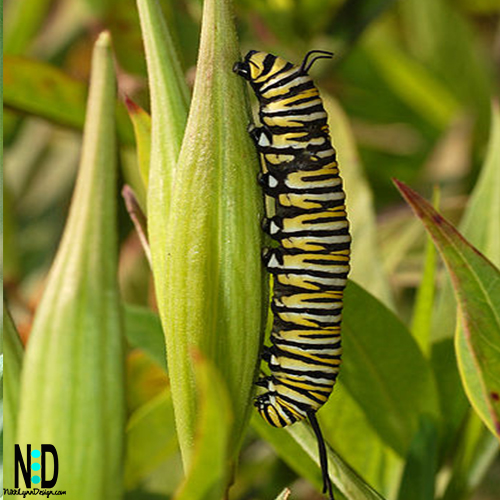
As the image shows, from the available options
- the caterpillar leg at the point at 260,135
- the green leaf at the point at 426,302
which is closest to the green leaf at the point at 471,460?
the green leaf at the point at 426,302

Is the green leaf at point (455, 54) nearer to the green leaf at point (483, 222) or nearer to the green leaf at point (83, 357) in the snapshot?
the green leaf at point (483, 222)

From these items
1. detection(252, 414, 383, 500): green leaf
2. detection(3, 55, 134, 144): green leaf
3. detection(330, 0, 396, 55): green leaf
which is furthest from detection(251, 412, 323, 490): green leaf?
detection(330, 0, 396, 55): green leaf

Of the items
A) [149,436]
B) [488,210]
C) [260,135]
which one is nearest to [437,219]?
[260,135]

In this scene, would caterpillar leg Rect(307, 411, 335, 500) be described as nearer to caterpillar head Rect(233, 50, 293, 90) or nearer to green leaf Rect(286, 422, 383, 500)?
green leaf Rect(286, 422, 383, 500)

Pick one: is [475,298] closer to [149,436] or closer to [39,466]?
[39,466]

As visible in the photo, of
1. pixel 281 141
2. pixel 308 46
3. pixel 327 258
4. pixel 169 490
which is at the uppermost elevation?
pixel 308 46

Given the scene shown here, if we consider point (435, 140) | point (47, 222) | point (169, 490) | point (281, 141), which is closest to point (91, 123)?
point (281, 141)

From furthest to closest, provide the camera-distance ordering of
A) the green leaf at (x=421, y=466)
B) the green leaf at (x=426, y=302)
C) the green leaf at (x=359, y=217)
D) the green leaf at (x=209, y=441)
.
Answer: the green leaf at (x=359, y=217), the green leaf at (x=426, y=302), the green leaf at (x=421, y=466), the green leaf at (x=209, y=441)

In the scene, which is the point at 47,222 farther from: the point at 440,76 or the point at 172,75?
the point at 172,75
